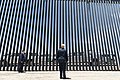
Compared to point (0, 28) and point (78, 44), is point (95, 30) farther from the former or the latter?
point (0, 28)

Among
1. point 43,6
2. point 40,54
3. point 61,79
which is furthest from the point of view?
point 43,6

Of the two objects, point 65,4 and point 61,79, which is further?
point 65,4

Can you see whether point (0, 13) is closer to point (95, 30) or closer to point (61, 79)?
point (95, 30)

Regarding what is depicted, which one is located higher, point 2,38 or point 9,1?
point 9,1

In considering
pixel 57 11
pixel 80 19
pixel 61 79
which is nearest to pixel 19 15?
Result: pixel 57 11

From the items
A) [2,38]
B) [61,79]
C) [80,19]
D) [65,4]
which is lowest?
[61,79]

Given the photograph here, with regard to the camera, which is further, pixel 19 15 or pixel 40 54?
pixel 19 15

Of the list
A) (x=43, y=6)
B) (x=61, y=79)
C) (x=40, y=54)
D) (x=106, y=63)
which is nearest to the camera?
(x=61, y=79)

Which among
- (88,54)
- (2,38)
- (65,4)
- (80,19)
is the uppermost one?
(65,4)

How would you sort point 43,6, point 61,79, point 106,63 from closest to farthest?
point 61,79
point 106,63
point 43,6

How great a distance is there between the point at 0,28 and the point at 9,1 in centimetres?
225

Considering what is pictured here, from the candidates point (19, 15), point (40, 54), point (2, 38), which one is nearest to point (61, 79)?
point (40, 54)

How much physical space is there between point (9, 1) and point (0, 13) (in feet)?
3.65

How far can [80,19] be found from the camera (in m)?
16.7
